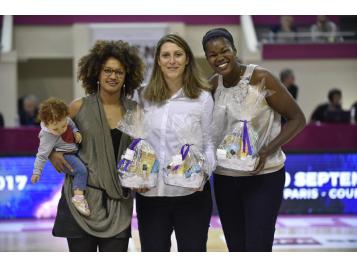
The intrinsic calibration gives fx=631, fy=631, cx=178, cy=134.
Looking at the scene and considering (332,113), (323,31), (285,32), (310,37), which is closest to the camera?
(332,113)

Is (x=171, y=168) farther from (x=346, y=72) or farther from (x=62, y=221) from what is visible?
(x=346, y=72)

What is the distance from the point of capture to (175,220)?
3.46 metres

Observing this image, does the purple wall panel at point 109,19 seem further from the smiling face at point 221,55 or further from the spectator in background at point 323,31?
the smiling face at point 221,55

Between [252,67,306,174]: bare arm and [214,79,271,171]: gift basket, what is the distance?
0.03 m

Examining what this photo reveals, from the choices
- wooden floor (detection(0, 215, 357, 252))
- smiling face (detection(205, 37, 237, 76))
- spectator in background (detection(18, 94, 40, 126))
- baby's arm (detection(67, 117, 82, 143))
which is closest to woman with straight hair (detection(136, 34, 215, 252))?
smiling face (detection(205, 37, 237, 76))

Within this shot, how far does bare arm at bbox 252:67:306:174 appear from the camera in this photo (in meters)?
3.43

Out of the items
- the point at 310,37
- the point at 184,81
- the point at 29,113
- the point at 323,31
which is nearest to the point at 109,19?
the point at 310,37

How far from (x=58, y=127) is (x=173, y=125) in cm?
60

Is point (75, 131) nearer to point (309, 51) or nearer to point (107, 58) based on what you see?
point (107, 58)

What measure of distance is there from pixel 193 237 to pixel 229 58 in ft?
3.24

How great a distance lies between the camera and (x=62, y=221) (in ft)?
11.0

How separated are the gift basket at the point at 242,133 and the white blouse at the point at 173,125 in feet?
Answer: 0.31
